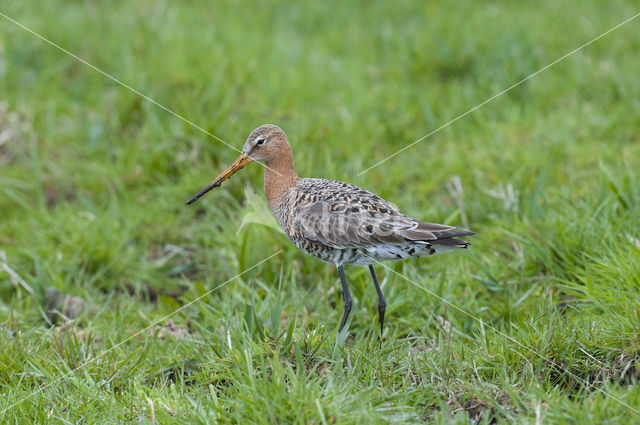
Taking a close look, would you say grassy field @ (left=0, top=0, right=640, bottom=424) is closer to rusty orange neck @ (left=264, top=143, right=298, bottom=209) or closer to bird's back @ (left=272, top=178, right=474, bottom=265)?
rusty orange neck @ (left=264, top=143, right=298, bottom=209)

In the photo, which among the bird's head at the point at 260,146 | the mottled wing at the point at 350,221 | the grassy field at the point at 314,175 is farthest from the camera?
the bird's head at the point at 260,146

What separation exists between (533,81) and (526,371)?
4589 mm

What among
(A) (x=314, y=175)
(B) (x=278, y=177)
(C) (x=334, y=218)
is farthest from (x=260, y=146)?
(A) (x=314, y=175)

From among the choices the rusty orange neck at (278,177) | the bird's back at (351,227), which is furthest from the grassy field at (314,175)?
the bird's back at (351,227)

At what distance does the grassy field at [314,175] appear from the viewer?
3.66 m

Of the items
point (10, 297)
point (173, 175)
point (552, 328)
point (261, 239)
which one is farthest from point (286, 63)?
point (552, 328)

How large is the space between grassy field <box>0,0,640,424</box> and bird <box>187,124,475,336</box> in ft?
1.02

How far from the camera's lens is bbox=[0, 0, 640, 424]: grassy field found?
3660mm

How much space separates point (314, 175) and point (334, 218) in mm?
1789

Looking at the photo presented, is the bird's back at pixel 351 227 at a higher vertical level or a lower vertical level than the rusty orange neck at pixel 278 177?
lower

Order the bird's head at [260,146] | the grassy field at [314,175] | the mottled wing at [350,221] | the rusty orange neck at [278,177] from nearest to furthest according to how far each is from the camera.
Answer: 1. the grassy field at [314,175]
2. the mottled wing at [350,221]
3. the bird's head at [260,146]
4. the rusty orange neck at [278,177]

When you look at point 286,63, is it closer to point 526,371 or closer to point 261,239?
point 261,239

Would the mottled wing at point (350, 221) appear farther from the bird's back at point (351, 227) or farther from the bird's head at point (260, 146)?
the bird's head at point (260, 146)

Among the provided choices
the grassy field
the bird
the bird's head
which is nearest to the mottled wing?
the bird
